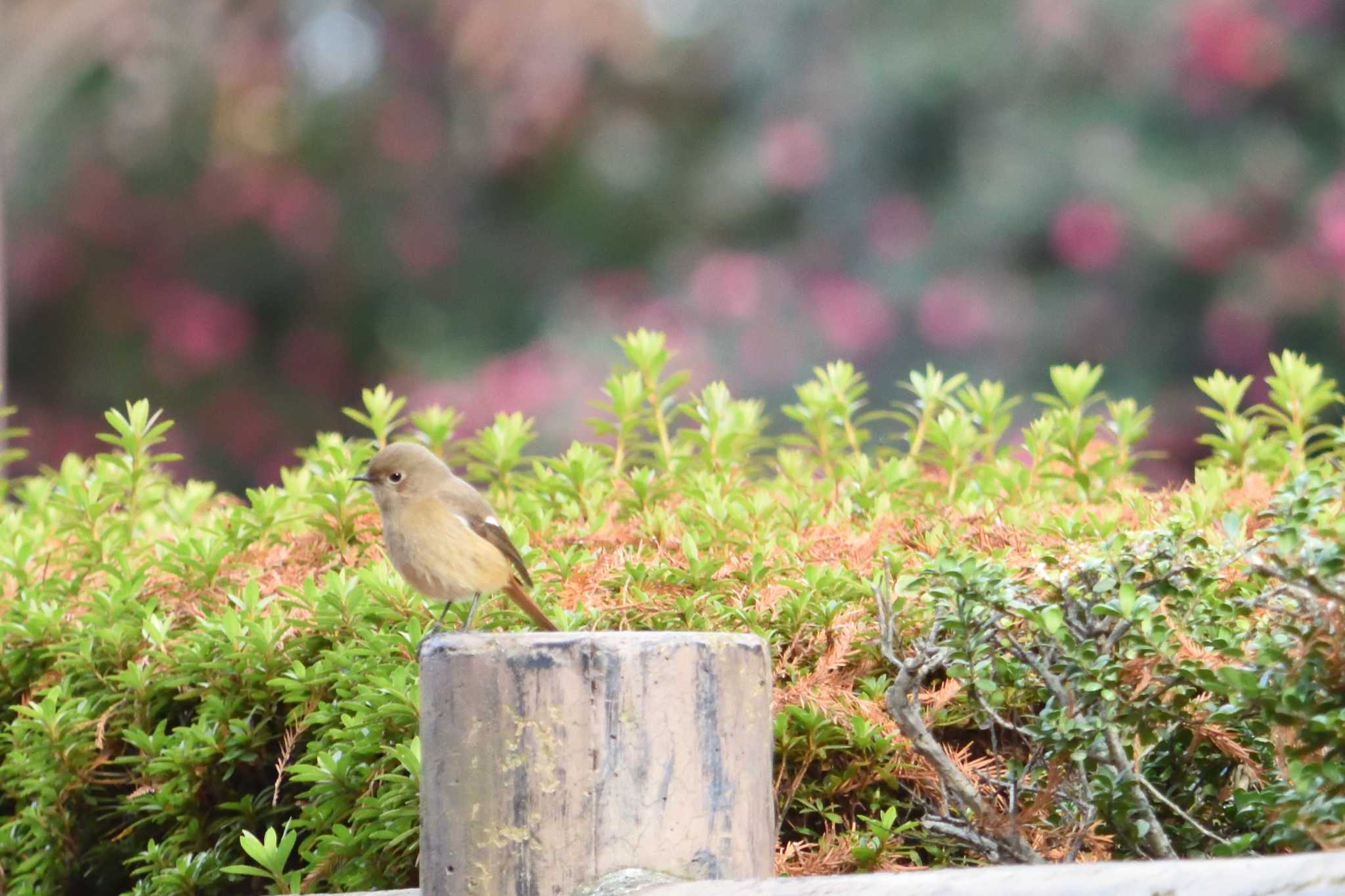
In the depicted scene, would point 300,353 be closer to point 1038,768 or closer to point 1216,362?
point 1216,362

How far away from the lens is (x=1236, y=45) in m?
9.33

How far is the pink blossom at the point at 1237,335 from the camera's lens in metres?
9.10

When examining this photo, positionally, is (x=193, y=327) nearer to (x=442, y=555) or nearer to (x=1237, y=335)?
(x=1237, y=335)

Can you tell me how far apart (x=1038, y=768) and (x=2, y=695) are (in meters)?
2.51

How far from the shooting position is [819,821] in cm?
322

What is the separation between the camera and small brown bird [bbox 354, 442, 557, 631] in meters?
3.19

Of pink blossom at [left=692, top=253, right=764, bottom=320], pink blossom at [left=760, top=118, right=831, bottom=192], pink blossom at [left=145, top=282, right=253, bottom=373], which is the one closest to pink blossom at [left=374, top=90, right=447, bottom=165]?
pink blossom at [left=145, top=282, right=253, bottom=373]

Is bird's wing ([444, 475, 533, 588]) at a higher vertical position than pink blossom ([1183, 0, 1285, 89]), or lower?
lower

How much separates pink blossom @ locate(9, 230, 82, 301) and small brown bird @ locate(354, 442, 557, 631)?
7.70 m

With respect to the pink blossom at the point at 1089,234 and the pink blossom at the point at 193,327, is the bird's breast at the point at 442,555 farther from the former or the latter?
the pink blossom at the point at 193,327

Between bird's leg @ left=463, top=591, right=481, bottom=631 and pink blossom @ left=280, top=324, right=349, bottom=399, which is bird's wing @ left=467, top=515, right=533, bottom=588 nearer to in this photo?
bird's leg @ left=463, top=591, right=481, bottom=631

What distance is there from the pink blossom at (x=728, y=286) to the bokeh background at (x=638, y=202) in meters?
0.02

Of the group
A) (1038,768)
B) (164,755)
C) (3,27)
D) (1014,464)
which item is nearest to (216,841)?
(164,755)

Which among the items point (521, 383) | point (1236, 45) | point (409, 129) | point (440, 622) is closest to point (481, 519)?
point (440, 622)
